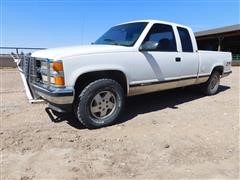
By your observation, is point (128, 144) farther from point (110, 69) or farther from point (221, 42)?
point (221, 42)

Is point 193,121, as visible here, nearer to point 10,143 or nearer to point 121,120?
point 121,120

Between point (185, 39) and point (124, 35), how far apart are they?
178 centimetres

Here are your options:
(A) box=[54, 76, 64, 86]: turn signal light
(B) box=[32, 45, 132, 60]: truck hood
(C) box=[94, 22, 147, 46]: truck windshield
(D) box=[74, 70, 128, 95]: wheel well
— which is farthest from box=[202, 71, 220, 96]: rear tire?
(A) box=[54, 76, 64, 86]: turn signal light

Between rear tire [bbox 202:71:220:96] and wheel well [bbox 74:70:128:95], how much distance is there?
337cm

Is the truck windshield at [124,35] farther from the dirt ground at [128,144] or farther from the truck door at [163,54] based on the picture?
the dirt ground at [128,144]

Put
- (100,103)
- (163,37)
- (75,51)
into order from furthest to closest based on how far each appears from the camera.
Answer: (163,37) < (100,103) < (75,51)

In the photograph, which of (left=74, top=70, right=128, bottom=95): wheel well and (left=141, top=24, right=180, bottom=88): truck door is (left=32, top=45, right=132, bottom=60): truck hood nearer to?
(left=74, top=70, right=128, bottom=95): wheel well

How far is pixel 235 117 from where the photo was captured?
5.22 metres

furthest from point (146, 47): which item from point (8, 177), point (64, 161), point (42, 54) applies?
point (8, 177)

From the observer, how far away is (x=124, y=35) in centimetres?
527

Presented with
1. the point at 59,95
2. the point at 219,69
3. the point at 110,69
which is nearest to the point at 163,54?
the point at 110,69

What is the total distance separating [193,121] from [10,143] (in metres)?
3.30

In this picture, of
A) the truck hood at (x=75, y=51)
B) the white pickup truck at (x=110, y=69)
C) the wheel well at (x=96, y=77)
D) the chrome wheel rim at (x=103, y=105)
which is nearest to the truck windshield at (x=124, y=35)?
the white pickup truck at (x=110, y=69)

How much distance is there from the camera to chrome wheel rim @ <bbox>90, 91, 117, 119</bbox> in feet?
14.5
